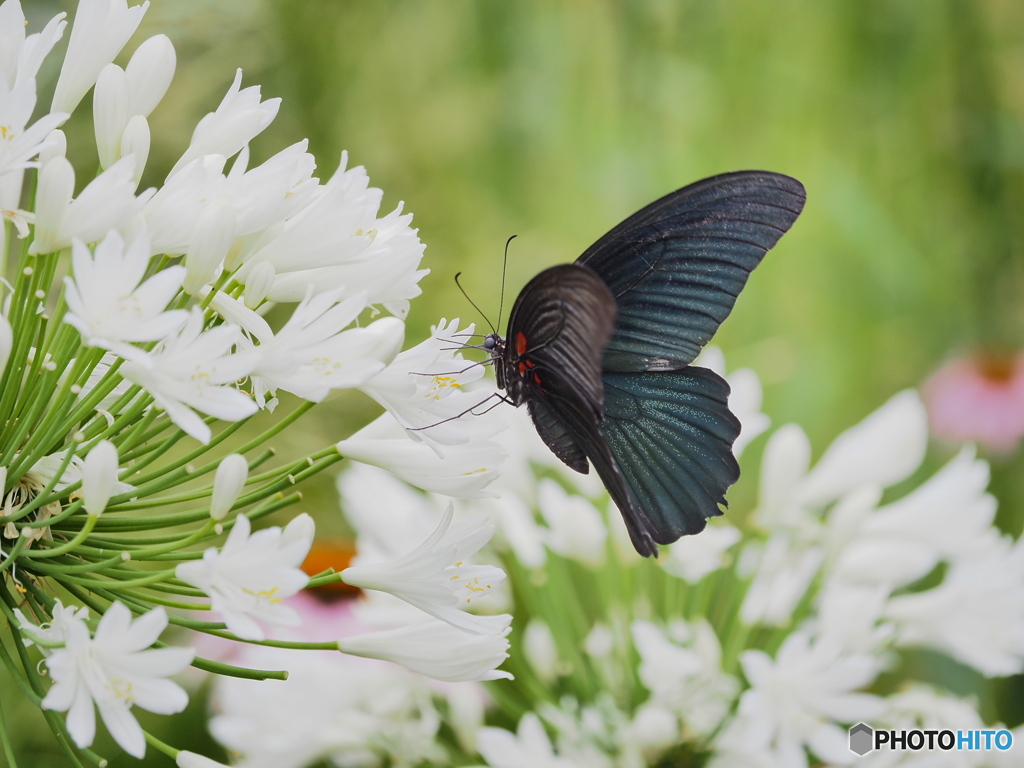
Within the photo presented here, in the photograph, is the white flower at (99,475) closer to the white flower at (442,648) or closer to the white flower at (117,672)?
the white flower at (117,672)

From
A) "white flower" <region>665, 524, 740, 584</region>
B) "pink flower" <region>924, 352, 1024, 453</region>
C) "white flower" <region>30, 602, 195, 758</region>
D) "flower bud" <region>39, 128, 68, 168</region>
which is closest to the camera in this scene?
"white flower" <region>30, 602, 195, 758</region>

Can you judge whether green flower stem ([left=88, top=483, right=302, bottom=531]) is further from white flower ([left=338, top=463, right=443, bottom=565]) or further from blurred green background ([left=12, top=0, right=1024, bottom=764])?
blurred green background ([left=12, top=0, right=1024, bottom=764])

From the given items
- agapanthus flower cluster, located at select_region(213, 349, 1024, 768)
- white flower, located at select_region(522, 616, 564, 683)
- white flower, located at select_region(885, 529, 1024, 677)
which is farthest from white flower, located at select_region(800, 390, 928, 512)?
white flower, located at select_region(522, 616, 564, 683)

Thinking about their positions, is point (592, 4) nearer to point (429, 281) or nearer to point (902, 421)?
point (429, 281)

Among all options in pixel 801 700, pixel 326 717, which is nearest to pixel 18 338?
pixel 326 717

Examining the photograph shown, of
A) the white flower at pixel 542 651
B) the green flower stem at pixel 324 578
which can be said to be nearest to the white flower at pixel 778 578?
the white flower at pixel 542 651

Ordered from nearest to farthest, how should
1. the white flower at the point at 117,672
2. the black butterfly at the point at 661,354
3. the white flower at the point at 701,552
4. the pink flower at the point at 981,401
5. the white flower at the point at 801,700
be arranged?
the white flower at the point at 117,672, the black butterfly at the point at 661,354, the white flower at the point at 801,700, the white flower at the point at 701,552, the pink flower at the point at 981,401
